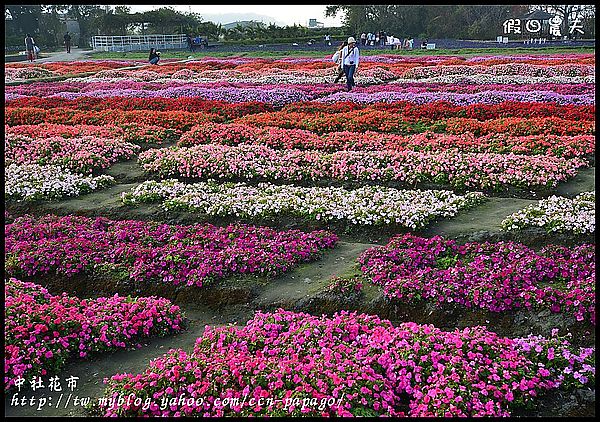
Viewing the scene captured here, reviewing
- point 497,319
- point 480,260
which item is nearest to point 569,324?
point 497,319

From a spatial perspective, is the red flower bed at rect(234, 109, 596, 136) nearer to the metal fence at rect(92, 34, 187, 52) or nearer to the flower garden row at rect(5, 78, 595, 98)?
the flower garden row at rect(5, 78, 595, 98)

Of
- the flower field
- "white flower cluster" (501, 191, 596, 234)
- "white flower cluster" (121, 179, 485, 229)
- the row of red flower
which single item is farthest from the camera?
the row of red flower

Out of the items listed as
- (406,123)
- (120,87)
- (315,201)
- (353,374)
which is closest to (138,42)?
(120,87)

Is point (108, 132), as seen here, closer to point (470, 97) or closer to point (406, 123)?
point (406, 123)

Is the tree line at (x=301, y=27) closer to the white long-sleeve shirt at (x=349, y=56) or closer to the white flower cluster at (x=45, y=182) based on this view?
the white long-sleeve shirt at (x=349, y=56)

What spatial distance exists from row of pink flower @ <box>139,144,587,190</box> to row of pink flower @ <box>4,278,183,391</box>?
5.50 meters

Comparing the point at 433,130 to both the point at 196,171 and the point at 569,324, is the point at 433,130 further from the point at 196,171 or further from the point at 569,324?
the point at 569,324

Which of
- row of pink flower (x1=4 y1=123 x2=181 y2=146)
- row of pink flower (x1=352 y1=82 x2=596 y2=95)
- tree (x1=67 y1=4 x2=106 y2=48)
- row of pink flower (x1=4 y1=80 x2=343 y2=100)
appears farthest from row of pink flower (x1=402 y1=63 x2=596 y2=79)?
tree (x1=67 y1=4 x2=106 y2=48)

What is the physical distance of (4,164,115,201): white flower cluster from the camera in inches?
408

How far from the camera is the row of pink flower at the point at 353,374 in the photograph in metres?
4.26

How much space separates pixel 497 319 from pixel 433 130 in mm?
9683

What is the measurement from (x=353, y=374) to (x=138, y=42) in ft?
242

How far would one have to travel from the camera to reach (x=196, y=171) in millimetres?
11570

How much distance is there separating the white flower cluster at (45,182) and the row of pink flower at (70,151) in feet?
1.46
